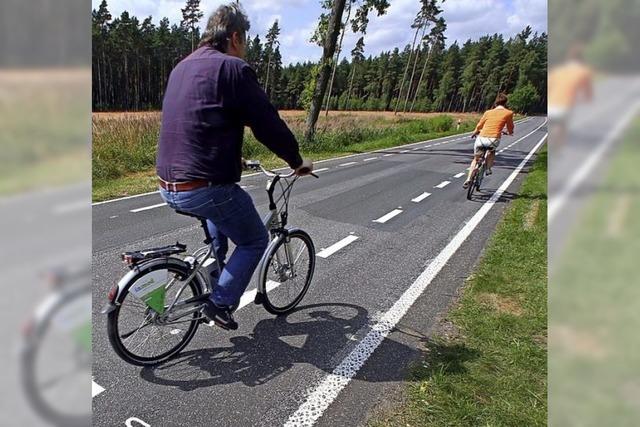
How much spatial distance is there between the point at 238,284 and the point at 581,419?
2.45 metres

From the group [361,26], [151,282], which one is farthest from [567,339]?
[361,26]

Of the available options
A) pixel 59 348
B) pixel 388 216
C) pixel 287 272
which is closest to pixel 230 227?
pixel 287 272

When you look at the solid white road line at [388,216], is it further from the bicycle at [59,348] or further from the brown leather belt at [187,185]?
the bicycle at [59,348]

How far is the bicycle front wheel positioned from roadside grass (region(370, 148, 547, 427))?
3.80ft

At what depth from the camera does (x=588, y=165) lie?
0.54m

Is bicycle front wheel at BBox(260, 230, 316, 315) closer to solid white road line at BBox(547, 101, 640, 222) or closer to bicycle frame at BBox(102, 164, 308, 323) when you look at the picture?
bicycle frame at BBox(102, 164, 308, 323)

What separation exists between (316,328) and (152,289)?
51.4 inches

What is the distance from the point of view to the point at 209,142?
2.40 metres

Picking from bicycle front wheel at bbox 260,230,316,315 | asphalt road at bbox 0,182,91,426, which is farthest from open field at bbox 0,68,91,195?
bicycle front wheel at bbox 260,230,316,315

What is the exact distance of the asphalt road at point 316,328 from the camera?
254cm

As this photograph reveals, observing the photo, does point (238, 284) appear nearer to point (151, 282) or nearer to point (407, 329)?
point (151, 282)

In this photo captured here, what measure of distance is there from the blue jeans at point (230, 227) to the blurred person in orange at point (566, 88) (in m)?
2.11

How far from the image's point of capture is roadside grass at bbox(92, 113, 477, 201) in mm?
9118

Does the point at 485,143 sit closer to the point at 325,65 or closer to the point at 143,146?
the point at 143,146
